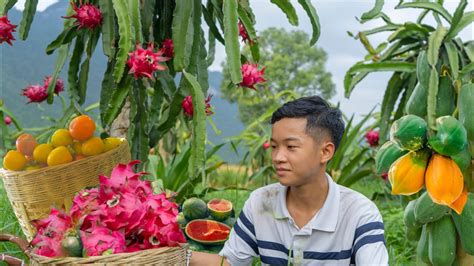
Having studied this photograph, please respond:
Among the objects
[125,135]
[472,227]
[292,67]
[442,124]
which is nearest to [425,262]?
[472,227]

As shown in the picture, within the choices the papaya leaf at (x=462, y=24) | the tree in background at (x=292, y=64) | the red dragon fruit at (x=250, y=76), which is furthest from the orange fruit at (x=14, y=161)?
the tree in background at (x=292, y=64)

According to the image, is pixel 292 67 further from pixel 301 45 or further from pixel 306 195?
pixel 306 195

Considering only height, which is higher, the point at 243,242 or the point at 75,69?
the point at 75,69

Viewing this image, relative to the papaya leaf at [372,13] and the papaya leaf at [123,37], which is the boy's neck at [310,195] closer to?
the papaya leaf at [123,37]

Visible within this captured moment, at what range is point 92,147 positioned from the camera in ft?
8.32

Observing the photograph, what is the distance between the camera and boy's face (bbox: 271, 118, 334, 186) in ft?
5.35

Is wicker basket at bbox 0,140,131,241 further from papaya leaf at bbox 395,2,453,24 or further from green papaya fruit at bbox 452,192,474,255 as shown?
papaya leaf at bbox 395,2,453,24

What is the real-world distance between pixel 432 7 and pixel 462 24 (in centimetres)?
18

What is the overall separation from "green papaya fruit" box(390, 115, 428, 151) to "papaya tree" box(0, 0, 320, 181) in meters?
1.01

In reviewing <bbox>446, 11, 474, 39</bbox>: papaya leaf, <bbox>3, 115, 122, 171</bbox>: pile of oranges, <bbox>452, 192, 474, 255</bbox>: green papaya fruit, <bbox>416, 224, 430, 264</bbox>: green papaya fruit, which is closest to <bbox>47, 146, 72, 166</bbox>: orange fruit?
<bbox>3, 115, 122, 171</bbox>: pile of oranges

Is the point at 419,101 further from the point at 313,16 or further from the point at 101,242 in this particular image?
the point at 313,16

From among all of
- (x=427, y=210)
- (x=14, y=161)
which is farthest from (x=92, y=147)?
(x=427, y=210)

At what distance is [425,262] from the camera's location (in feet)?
6.29

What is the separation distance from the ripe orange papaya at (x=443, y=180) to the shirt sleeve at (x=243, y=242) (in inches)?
27.4
